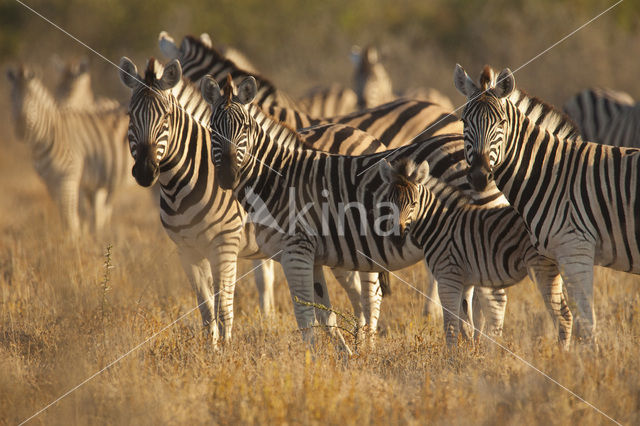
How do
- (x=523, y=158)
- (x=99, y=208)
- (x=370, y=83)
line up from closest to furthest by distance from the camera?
(x=523, y=158) < (x=99, y=208) < (x=370, y=83)

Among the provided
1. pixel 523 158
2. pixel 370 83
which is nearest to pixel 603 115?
pixel 370 83

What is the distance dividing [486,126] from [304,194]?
180 centimetres

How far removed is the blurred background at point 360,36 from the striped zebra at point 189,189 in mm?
16204

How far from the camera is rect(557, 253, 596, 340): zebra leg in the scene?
571cm

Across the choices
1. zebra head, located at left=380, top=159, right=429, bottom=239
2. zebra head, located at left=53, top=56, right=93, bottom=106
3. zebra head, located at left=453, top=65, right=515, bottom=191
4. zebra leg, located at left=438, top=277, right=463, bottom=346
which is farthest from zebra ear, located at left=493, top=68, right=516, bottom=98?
zebra head, located at left=53, top=56, right=93, bottom=106

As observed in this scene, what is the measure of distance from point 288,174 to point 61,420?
9.60 feet

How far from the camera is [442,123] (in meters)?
8.83

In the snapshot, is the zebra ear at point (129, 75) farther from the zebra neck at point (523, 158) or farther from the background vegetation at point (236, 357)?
the zebra neck at point (523, 158)

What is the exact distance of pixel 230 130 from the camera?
6.39m

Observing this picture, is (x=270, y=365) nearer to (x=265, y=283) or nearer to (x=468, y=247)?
(x=468, y=247)

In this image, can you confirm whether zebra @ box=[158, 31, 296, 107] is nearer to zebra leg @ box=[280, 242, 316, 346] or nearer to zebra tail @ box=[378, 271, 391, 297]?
zebra tail @ box=[378, 271, 391, 297]

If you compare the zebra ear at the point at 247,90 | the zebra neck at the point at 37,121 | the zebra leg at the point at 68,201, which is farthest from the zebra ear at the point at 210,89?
the zebra neck at the point at 37,121

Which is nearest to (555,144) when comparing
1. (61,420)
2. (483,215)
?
(483,215)

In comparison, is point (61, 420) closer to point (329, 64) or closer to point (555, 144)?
point (555, 144)
